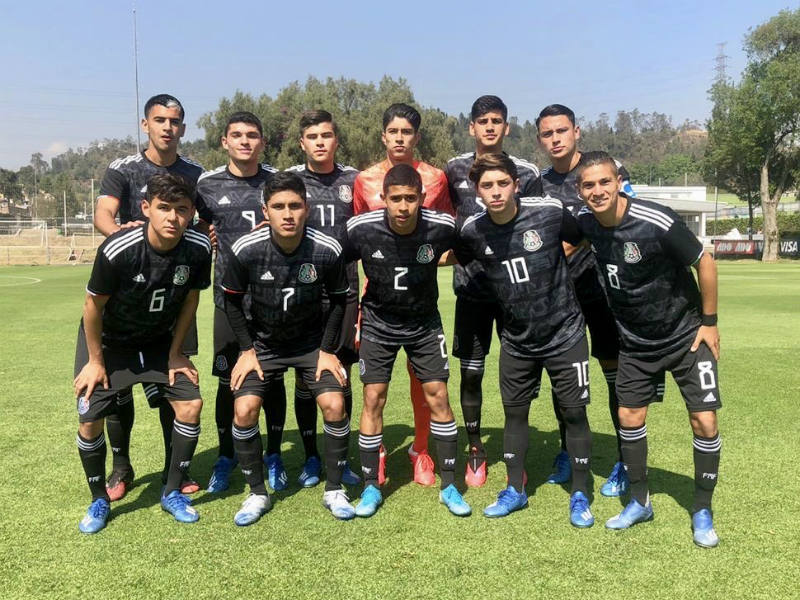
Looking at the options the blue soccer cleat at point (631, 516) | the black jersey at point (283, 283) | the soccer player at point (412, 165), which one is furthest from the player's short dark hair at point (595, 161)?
the blue soccer cleat at point (631, 516)

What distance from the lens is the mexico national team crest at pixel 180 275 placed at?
424 centimetres

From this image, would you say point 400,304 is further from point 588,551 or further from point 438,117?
point 438,117

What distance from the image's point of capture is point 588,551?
3639 millimetres

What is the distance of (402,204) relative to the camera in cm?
416

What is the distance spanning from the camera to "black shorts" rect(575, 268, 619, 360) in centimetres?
474

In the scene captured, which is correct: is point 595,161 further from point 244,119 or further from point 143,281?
point 143,281

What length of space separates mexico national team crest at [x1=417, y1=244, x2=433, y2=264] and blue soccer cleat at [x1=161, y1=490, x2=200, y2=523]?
227cm

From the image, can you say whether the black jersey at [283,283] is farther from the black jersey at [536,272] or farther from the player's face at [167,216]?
the black jersey at [536,272]

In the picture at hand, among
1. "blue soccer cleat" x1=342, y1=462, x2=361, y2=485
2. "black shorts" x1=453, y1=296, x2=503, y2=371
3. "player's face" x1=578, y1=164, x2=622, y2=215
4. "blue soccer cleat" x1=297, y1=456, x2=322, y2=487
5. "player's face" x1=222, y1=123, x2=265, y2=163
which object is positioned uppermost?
"player's face" x1=222, y1=123, x2=265, y2=163

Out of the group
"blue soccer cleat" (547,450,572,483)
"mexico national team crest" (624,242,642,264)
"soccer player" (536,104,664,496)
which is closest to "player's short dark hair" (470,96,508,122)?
"soccer player" (536,104,664,496)

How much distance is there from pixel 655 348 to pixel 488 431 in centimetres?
252

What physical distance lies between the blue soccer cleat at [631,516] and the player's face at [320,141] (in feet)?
10.9

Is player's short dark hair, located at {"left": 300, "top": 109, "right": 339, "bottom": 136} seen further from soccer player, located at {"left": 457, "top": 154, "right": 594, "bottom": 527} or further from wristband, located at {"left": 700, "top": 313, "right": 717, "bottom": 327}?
wristband, located at {"left": 700, "top": 313, "right": 717, "bottom": 327}

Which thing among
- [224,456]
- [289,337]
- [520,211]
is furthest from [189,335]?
[520,211]
